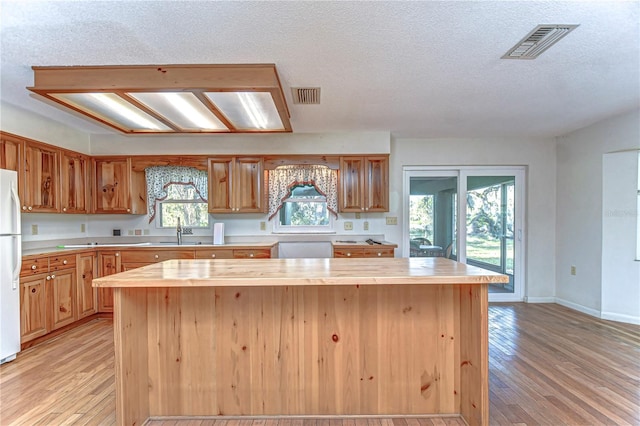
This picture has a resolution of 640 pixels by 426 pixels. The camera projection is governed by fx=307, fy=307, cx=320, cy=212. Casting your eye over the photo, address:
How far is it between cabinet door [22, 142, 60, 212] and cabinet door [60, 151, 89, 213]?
102mm

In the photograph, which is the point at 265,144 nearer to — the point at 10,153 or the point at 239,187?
the point at 239,187

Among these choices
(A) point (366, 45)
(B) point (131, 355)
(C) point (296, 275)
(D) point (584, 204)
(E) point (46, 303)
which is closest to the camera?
(C) point (296, 275)

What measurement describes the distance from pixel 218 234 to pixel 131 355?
251 cm

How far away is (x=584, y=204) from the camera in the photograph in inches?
156

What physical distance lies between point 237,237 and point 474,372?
3.39 m

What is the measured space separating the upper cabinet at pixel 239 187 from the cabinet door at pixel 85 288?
152 cm

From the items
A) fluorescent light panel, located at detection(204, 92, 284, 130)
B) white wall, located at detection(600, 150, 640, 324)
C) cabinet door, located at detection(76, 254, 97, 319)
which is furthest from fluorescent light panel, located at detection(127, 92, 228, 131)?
white wall, located at detection(600, 150, 640, 324)

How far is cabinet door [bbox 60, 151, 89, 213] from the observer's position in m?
3.62

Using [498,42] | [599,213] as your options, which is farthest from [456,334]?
[599,213]

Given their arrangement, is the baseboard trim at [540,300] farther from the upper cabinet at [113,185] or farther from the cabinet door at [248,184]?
the upper cabinet at [113,185]

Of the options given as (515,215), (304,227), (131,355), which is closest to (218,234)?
(304,227)

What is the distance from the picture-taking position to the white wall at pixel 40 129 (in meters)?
3.00

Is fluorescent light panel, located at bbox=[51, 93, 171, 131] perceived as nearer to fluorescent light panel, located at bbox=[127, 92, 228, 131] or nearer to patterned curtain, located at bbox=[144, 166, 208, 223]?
fluorescent light panel, located at bbox=[127, 92, 228, 131]

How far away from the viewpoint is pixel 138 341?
5.88 ft
